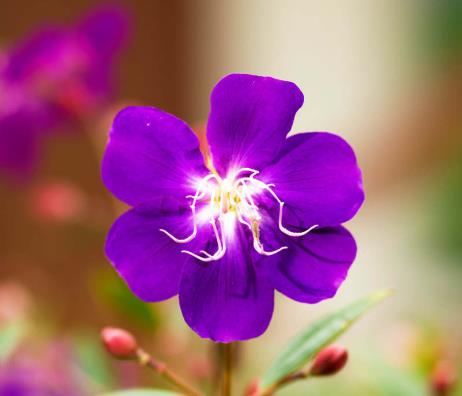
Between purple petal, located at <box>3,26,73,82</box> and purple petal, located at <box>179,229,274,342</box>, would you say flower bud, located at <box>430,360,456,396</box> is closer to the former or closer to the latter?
purple petal, located at <box>179,229,274,342</box>

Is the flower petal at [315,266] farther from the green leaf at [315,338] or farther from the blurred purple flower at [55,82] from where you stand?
the blurred purple flower at [55,82]

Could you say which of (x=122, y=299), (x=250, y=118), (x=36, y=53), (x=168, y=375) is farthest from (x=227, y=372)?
(x=36, y=53)

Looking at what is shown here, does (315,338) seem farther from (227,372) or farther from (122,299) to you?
(122,299)

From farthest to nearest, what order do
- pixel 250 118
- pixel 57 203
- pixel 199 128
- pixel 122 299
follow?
pixel 57 203
pixel 122 299
pixel 199 128
pixel 250 118

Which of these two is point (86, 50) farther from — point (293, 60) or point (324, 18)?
point (324, 18)

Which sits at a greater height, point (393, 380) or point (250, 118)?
point (250, 118)

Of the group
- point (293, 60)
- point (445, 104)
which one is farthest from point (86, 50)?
point (293, 60)
